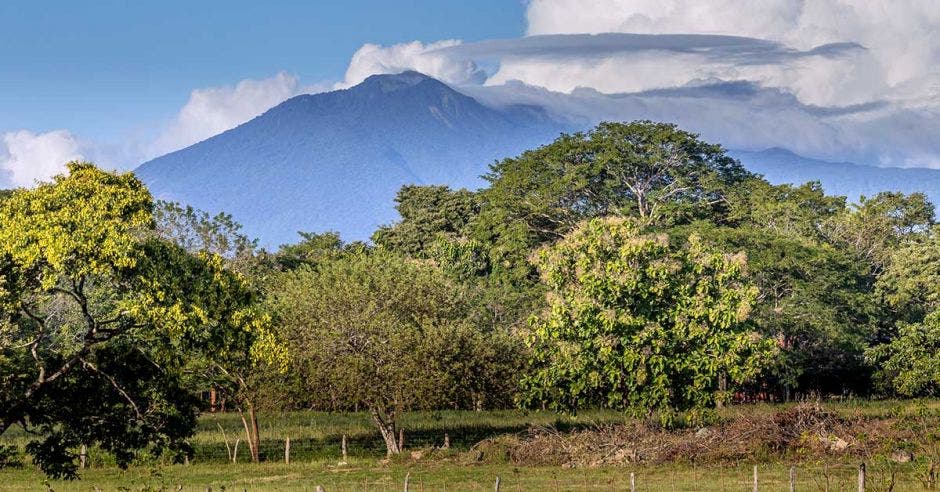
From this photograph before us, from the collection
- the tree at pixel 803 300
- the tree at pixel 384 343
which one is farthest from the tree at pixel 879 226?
the tree at pixel 384 343

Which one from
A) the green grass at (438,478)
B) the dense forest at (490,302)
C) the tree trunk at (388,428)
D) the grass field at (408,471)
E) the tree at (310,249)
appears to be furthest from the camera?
the tree at (310,249)

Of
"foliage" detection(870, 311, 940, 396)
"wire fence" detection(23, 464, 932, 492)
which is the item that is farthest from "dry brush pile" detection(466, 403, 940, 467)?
"foliage" detection(870, 311, 940, 396)

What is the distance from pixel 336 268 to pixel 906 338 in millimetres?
29047

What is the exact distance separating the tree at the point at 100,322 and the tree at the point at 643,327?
2001 centimetres

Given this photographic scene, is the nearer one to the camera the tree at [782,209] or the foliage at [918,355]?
the foliage at [918,355]

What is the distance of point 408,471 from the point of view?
151 feet

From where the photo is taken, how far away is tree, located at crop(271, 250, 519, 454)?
51.5 metres

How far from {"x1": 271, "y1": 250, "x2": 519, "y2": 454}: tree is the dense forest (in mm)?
113

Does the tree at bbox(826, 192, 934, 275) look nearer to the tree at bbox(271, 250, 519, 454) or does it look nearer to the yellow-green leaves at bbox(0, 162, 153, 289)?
the tree at bbox(271, 250, 519, 454)

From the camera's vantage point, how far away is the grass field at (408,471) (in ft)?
131

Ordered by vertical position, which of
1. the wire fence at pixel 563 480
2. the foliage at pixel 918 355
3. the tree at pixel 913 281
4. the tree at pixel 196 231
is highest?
the tree at pixel 196 231

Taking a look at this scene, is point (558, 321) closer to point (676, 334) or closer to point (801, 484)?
point (676, 334)

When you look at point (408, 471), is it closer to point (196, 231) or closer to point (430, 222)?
point (196, 231)

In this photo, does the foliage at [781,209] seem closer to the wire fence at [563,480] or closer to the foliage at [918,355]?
the foliage at [918,355]
